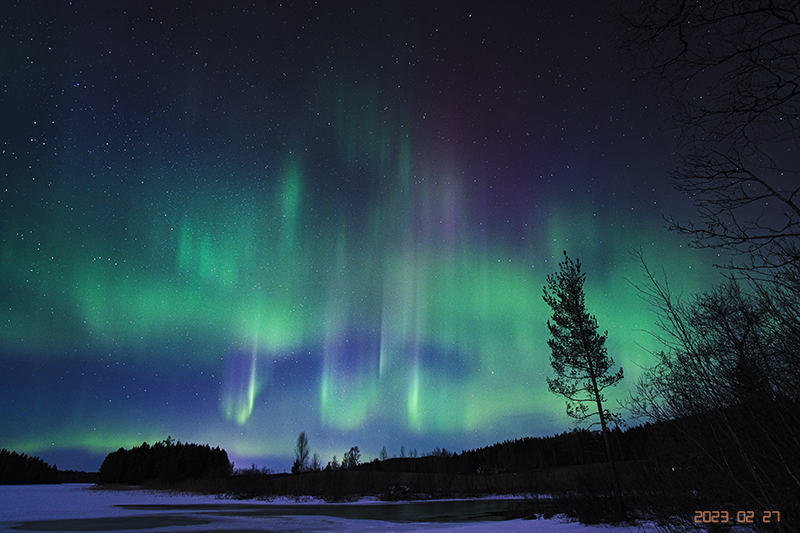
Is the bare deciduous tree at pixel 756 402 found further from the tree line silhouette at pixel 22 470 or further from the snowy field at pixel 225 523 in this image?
the tree line silhouette at pixel 22 470

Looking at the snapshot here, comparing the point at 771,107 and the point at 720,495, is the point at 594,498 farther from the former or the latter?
the point at 771,107

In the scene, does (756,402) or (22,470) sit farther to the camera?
(22,470)

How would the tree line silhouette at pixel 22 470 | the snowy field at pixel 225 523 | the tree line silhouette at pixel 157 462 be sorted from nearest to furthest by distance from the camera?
the snowy field at pixel 225 523 → the tree line silhouette at pixel 157 462 → the tree line silhouette at pixel 22 470

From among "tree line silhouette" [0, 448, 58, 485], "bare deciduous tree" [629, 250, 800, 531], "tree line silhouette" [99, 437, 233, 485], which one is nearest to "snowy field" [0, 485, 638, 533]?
"bare deciduous tree" [629, 250, 800, 531]

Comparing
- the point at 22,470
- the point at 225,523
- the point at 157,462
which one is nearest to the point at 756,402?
the point at 225,523

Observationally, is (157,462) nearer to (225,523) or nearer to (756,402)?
(225,523)

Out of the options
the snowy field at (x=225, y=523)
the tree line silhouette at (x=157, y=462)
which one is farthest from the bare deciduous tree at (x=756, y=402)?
the tree line silhouette at (x=157, y=462)

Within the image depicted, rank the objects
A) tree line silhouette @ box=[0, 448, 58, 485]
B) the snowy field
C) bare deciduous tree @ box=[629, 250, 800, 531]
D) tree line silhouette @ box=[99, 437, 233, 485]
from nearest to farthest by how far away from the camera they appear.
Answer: bare deciduous tree @ box=[629, 250, 800, 531], the snowy field, tree line silhouette @ box=[99, 437, 233, 485], tree line silhouette @ box=[0, 448, 58, 485]

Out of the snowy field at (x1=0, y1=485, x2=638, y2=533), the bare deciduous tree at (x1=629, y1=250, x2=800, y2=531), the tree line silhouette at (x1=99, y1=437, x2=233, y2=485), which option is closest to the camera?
the bare deciduous tree at (x1=629, y1=250, x2=800, y2=531)

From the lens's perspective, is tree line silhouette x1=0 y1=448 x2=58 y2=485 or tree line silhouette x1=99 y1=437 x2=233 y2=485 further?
tree line silhouette x1=0 y1=448 x2=58 y2=485

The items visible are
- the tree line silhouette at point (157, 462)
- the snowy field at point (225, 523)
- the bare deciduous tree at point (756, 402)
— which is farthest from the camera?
the tree line silhouette at point (157, 462)

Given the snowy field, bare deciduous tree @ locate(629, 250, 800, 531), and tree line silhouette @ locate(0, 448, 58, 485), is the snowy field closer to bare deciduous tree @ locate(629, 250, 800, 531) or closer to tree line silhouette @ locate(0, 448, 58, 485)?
bare deciduous tree @ locate(629, 250, 800, 531)

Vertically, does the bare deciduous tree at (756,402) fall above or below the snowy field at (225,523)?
above

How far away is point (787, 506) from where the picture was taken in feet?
12.0
